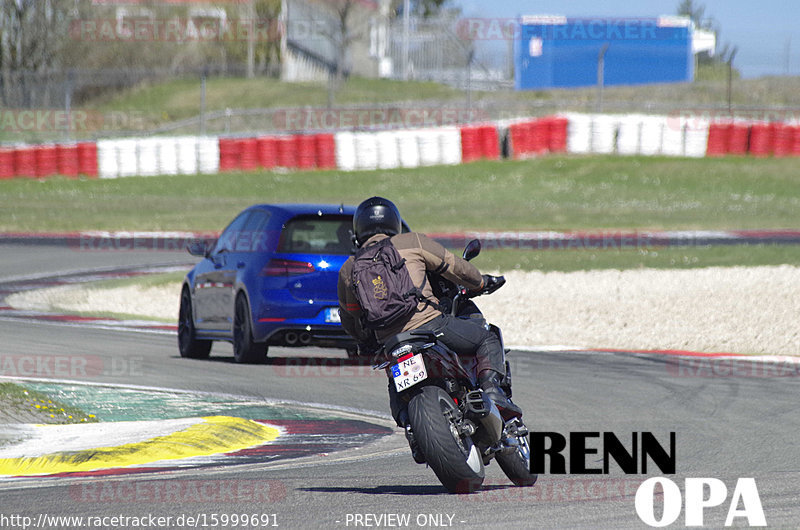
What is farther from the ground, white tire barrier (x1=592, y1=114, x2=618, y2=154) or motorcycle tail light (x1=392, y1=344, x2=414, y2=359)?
motorcycle tail light (x1=392, y1=344, x2=414, y2=359)

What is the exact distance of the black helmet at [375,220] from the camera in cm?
684

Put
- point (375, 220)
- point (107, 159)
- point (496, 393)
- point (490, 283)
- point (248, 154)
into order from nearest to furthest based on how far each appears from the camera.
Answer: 1. point (496, 393)
2. point (375, 220)
3. point (490, 283)
4. point (107, 159)
5. point (248, 154)

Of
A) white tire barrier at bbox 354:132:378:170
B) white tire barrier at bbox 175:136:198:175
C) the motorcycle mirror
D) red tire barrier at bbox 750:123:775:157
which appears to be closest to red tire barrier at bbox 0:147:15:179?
white tire barrier at bbox 175:136:198:175

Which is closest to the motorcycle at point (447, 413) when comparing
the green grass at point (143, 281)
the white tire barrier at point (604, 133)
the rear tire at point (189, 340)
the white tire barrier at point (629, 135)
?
the rear tire at point (189, 340)

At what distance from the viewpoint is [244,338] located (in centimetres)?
1207

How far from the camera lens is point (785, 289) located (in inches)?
646

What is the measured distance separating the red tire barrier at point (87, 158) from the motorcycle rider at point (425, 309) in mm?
30581

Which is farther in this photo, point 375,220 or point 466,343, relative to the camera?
point 375,220

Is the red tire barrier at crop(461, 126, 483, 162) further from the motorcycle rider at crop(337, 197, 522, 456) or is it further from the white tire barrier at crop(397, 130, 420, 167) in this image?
the motorcycle rider at crop(337, 197, 522, 456)

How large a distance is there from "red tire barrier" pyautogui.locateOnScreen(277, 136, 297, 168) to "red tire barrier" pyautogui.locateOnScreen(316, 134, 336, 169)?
69 cm

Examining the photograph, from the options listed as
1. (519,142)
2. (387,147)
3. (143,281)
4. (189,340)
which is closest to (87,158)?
(387,147)

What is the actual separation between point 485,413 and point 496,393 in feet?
0.71

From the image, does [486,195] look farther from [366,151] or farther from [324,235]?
[324,235]

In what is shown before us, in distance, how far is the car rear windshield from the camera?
11906 mm
